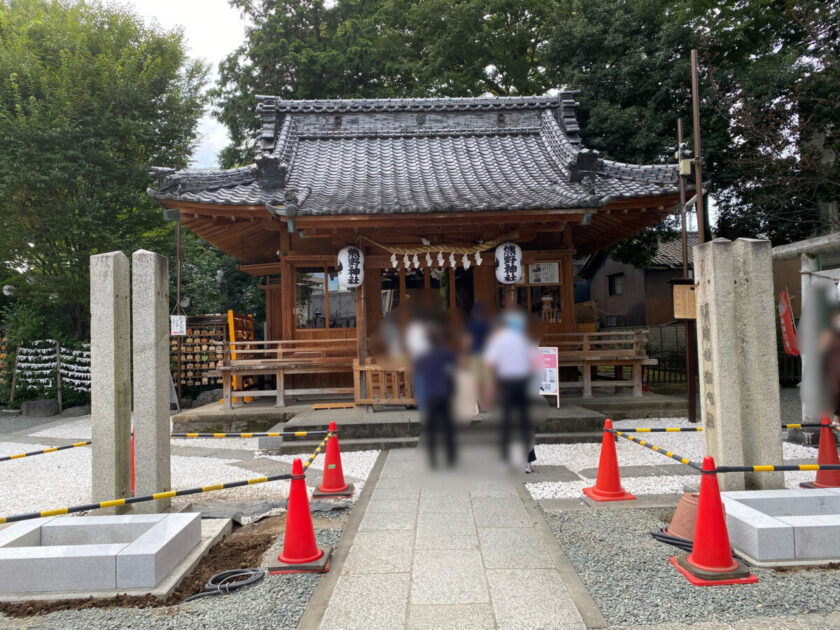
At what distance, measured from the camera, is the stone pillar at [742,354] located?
19.4 ft

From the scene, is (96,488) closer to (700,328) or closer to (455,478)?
(455,478)

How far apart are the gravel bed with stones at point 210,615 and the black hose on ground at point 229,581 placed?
0.07 m

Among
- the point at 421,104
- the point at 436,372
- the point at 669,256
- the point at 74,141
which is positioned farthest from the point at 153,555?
the point at 669,256

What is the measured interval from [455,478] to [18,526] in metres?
5.99

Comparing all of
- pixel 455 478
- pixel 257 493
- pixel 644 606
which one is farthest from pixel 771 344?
pixel 257 493

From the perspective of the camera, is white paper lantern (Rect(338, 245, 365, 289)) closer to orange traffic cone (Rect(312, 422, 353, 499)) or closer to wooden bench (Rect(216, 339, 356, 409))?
orange traffic cone (Rect(312, 422, 353, 499))

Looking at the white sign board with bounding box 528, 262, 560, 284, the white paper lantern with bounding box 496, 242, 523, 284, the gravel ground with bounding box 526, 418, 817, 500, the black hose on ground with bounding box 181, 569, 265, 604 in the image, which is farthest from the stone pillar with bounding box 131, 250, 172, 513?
the gravel ground with bounding box 526, 418, 817, 500

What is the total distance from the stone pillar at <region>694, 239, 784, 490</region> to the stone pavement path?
2450 millimetres

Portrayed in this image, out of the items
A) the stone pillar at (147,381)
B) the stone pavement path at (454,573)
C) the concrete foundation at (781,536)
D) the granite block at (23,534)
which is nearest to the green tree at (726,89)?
the concrete foundation at (781,536)

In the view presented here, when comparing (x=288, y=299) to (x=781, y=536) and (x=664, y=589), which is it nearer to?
(x=664, y=589)

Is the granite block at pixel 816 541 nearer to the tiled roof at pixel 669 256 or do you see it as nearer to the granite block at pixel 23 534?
the granite block at pixel 23 534

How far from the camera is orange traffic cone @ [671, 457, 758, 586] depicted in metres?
4.79

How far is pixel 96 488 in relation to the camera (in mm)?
6152

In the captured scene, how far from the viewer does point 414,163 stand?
13.9 meters
